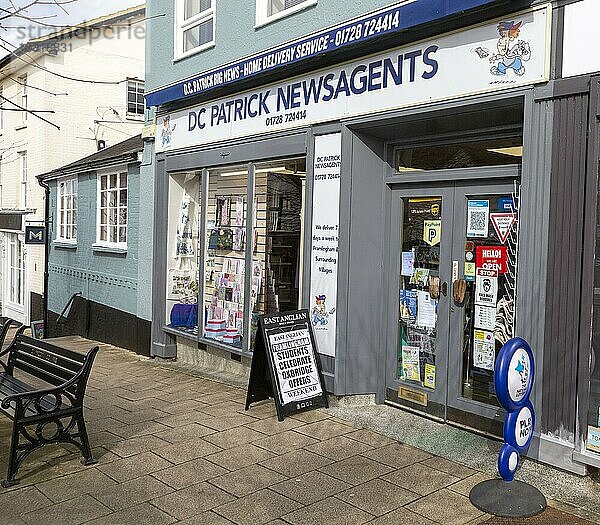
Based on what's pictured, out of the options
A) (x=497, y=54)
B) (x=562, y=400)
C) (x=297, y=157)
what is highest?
(x=497, y=54)

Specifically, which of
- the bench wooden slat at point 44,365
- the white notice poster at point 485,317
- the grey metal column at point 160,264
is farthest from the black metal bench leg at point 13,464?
the grey metal column at point 160,264

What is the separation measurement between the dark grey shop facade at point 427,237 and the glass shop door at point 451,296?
0.01 meters

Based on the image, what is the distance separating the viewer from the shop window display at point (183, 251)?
1009cm

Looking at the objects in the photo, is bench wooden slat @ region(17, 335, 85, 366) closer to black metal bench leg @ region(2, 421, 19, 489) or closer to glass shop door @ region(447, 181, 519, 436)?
black metal bench leg @ region(2, 421, 19, 489)

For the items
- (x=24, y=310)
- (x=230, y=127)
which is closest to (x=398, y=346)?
(x=230, y=127)

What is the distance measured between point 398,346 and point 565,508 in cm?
262

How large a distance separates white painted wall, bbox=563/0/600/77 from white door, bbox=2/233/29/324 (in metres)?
18.4

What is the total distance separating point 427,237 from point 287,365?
6.30 feet

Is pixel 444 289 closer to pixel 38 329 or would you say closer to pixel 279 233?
pixel 279 233

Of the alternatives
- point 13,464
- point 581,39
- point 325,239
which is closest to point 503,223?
point 581,39

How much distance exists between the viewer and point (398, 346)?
706 centimetres

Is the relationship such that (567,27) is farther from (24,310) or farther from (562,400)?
(24,310)

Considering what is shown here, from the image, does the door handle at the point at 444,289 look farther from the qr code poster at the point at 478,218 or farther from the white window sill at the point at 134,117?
the white window sill at the point at 134,117

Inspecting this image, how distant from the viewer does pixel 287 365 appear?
277 inches
